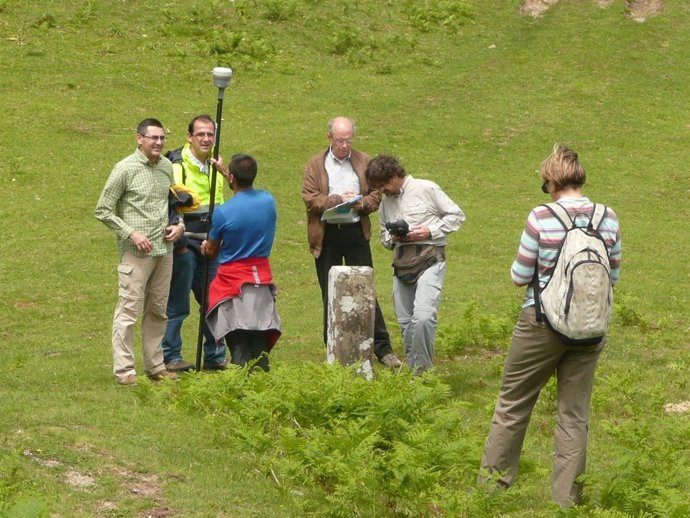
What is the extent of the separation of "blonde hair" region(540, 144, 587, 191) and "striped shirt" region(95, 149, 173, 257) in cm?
388

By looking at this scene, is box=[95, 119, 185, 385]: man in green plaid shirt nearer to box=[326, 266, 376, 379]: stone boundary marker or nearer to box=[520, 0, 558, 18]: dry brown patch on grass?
box=[326, 266, 376, 379]: stone boundary marker

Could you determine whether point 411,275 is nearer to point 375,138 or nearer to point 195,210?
point 195,210

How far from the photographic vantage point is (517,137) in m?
24.2

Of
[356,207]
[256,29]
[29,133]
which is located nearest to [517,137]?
[256,29]

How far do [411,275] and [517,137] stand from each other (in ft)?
48.3

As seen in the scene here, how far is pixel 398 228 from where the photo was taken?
32.1 ft

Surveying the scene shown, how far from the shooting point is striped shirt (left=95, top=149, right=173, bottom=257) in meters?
9.67

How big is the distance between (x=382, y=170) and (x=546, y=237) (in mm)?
3156

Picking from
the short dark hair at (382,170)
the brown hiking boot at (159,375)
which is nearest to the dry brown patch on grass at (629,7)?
the short dark hair at (382,170)

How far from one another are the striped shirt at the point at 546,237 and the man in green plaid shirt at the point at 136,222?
374 centimetres

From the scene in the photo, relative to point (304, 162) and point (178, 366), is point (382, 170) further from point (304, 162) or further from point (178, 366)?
point (304, 162)

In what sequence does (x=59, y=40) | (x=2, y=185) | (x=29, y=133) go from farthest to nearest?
(x=59, y=40) → (x=29, y=133) → (x=2, y=185)

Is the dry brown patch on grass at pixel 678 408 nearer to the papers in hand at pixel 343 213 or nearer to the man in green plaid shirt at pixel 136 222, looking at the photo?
the papers in hand at pixel 343 213

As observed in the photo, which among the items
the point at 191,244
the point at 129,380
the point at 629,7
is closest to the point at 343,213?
the point at 191,244
